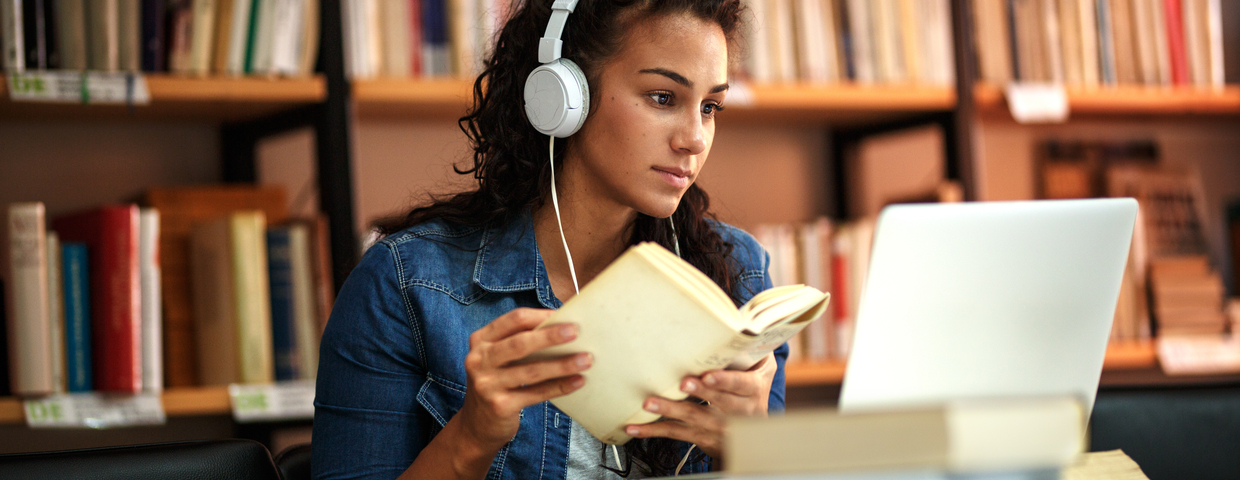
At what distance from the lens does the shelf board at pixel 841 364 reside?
1.77 meters

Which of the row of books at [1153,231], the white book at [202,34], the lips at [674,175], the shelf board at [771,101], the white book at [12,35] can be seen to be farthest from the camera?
the row of books at [1153,231]

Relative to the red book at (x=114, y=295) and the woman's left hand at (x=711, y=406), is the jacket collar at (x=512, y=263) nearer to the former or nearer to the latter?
the woman's left hand at (x=711, y=406)

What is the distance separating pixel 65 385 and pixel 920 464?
1380mm

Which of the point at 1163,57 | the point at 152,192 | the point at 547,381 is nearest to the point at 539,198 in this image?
the point at 547,381

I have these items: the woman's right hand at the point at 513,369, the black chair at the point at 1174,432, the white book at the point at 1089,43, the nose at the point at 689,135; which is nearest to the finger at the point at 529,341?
the woman's right hand at the point at 513,369

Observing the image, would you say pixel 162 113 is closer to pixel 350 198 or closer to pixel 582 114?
pixel 350 198

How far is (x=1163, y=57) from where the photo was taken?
202cm

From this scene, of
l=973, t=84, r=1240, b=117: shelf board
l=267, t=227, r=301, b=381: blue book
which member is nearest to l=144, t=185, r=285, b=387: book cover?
l=267, t=227, r=301, b=381: blue book

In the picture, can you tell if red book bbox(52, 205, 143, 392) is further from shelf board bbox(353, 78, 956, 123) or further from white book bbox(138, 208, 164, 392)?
shelf board bbox(353, 78, 956, 123)

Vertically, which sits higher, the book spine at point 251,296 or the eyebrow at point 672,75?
the eyebrow at point 672,75

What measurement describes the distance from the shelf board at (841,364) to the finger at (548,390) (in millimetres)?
1112

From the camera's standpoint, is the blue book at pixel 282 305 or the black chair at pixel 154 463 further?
the blue book at pixel 282 305

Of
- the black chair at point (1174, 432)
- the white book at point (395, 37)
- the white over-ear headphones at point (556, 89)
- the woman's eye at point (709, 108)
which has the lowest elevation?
the black chair at point (1174, 432)

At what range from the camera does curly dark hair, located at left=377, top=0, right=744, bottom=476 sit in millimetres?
1064
